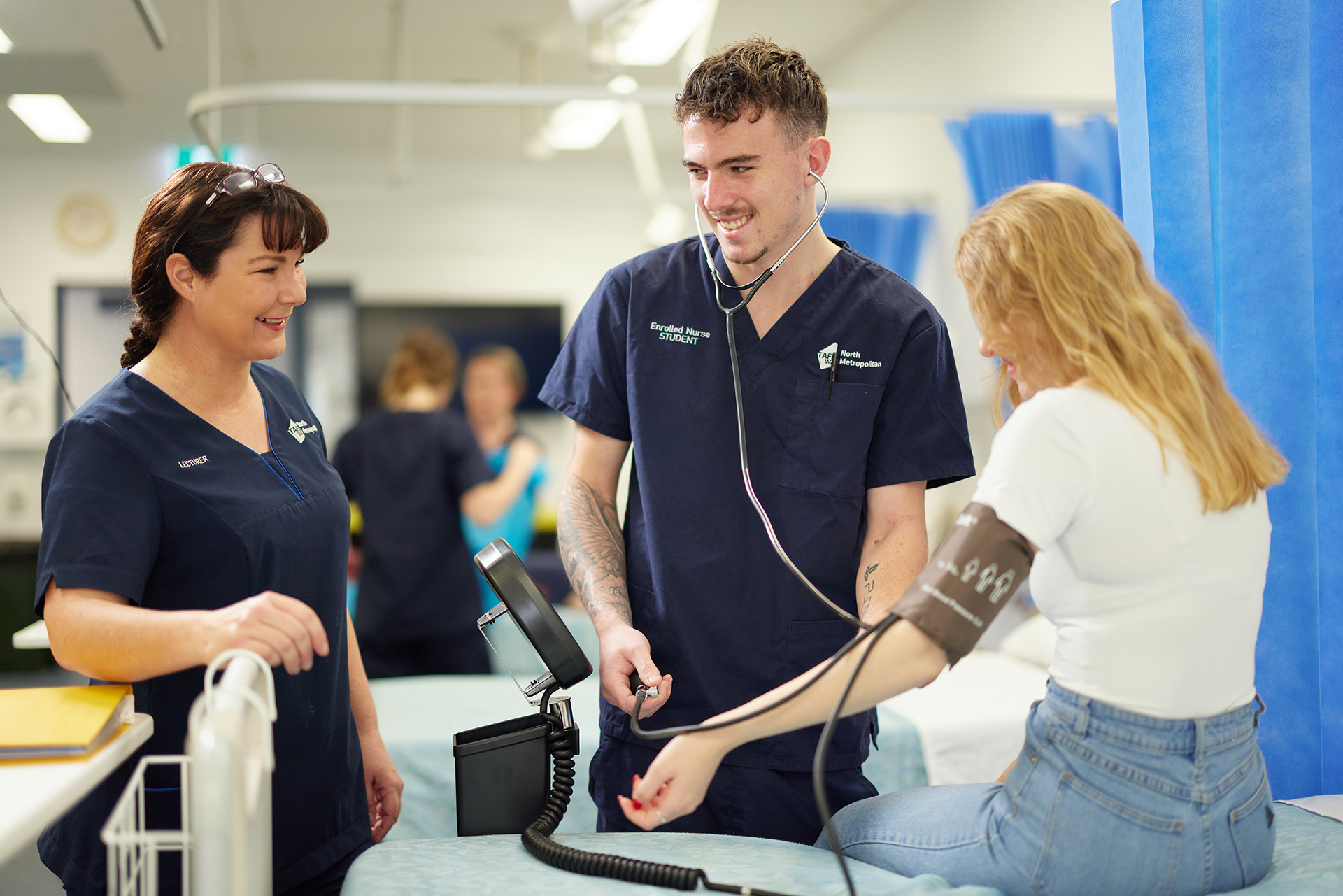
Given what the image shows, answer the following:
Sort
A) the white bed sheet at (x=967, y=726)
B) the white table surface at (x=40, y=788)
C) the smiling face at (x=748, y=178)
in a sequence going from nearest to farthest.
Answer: the white table surface at (x=40, y=788), the smiling face at (x=748, y=178), the white bed sheet at (x=967, y=726)

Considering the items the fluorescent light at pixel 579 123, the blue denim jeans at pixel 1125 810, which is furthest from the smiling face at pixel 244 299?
the fluorescent light at pixel 579 123

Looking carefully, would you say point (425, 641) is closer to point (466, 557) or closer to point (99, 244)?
point (466, 557)

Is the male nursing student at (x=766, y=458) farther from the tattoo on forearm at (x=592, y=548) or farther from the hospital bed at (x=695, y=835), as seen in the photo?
the hospital bed at (x=695, y=835)

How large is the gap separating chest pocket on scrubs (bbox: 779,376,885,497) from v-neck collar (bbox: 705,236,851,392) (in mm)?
71

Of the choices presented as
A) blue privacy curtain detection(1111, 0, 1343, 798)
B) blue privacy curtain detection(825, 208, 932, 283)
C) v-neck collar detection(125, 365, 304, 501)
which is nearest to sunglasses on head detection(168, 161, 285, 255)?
v-neck collar detection(125, 365, 304, 501)

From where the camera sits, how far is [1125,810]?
88 centimetres

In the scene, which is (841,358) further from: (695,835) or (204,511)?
(204,511)

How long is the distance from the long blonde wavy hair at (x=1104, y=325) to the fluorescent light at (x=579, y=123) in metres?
3.46

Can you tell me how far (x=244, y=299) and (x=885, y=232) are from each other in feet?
10.7

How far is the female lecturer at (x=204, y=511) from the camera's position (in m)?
1.02

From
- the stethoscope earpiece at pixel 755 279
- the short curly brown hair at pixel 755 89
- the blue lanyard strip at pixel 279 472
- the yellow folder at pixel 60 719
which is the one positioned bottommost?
the yellow folder at pixel 60 719

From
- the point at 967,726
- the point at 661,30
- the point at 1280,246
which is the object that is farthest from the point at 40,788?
the point at 661,30

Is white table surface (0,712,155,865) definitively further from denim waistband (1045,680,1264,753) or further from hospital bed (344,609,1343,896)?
denim waistband (1045,680,1264,753)

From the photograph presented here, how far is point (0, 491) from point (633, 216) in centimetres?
382
